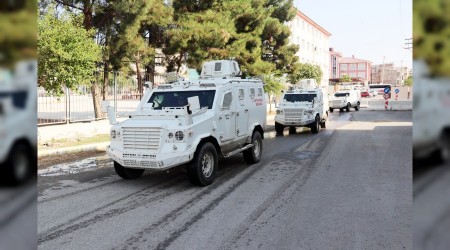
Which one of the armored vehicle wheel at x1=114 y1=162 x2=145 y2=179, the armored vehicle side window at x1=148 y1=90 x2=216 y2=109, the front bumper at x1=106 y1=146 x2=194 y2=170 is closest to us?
the front bumper at x1=106 y1=146 x2=194 y2=170

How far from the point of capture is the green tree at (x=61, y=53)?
9.98 metres

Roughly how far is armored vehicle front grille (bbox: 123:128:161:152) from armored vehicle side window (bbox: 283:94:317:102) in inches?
446

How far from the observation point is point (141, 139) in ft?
23.2

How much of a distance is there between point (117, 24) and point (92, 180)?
32.8ft

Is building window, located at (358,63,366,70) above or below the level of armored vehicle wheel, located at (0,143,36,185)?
above

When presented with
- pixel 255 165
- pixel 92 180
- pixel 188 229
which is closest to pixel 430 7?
pixel 188 229

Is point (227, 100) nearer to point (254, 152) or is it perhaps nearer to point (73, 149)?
point (254, 152)

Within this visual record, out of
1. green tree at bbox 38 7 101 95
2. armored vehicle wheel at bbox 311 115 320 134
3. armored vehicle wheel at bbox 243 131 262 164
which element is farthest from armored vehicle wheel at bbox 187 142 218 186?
armored vehicle wheel at bbox 311 115 320 134

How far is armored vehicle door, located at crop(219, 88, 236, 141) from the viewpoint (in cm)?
823

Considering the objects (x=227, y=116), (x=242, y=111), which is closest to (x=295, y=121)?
(x=242, y=111)

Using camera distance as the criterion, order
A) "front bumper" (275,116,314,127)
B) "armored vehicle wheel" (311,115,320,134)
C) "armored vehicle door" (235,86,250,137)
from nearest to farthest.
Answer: "armored vehicle door" (235,86,250,137) → "front bumper" (275,116,314,127) → "armored vehicle wheel" (311,115,320,134)

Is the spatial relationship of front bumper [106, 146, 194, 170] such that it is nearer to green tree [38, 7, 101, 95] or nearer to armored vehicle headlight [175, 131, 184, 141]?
armored vehicle headlight [175, 131, 184, 141]

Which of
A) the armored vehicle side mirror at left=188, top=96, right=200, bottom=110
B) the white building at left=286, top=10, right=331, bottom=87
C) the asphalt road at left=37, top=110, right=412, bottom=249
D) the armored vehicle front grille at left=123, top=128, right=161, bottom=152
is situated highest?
the white building at left=286, top=10, right=331, bottom=87

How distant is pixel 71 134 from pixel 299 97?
379 inches
